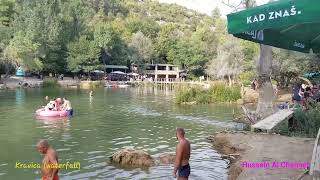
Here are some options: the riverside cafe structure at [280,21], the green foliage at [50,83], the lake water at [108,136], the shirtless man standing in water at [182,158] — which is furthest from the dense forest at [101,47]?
the shirtless man standing in water at [182,158]

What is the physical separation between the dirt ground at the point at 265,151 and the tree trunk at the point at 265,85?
241 cm

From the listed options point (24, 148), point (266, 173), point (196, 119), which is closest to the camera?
point (266, 173)

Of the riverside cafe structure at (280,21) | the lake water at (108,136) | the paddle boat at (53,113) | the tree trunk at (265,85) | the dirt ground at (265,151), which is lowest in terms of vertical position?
the lake water at (108,136)

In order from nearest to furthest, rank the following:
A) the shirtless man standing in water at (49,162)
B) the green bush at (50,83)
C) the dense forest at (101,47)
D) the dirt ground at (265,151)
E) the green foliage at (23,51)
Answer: the shirtless man standing in water at (49,162) < the dirt ground at (265,151) < the green foliage at (23,51) < the dense forest at (101,47) < the green bush at (50,83)

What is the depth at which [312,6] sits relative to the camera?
5.47 metres

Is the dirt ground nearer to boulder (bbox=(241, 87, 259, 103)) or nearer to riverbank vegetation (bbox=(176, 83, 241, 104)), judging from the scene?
riverbank vegetation (bbox=(176, 83, 241, 104))

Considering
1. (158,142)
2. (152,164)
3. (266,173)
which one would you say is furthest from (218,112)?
(266,173)

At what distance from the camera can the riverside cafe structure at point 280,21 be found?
5.58m

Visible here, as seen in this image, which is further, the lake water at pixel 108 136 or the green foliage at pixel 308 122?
the green foliage at pixel 308 122

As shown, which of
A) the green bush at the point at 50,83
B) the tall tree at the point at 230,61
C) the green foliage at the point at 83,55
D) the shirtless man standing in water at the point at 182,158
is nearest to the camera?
the shirtless man standing in water at the point at 182,158

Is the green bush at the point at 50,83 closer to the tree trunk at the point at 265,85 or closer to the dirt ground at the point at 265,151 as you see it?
the tree trunk at the point at 265,85

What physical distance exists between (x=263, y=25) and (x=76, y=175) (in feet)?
30.6

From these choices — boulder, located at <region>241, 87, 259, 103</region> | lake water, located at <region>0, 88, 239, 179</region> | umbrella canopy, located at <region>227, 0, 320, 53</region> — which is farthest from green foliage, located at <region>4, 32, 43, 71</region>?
umbrella canopy, located at <region>227, 0, 320, 53</region>

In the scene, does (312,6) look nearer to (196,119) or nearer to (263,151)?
(263,151)
